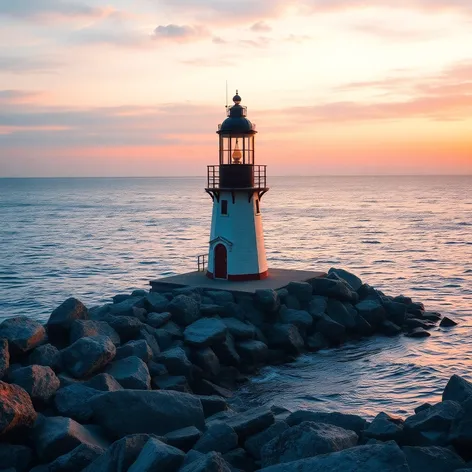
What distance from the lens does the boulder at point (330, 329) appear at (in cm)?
2048

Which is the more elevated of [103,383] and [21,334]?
[21,334]

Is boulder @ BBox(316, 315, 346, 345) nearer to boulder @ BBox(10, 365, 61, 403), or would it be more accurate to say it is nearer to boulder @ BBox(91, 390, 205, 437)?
boulder @ BBox(91, 390, 205, 437)

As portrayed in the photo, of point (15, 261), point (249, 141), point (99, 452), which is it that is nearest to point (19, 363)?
point (99, 452)

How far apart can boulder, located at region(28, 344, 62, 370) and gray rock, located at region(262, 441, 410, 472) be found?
666cm

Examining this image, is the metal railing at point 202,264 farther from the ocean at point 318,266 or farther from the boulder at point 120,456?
the boulder at point 120,456

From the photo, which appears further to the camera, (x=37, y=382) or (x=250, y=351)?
(x=250, y=351)

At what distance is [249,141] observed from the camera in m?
23.1

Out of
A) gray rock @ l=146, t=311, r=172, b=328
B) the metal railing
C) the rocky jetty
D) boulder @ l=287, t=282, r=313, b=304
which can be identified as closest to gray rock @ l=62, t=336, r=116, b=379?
the rocky jetty

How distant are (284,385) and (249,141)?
9.61 m

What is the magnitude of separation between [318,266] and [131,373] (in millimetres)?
29879

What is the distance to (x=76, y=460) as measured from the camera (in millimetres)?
8812

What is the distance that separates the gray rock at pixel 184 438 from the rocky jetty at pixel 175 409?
0.02 m

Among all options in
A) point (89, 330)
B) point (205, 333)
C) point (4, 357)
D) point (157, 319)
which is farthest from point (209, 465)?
point (157, 319)

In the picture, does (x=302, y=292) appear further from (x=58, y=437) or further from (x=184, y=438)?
(x=58, y=437)
